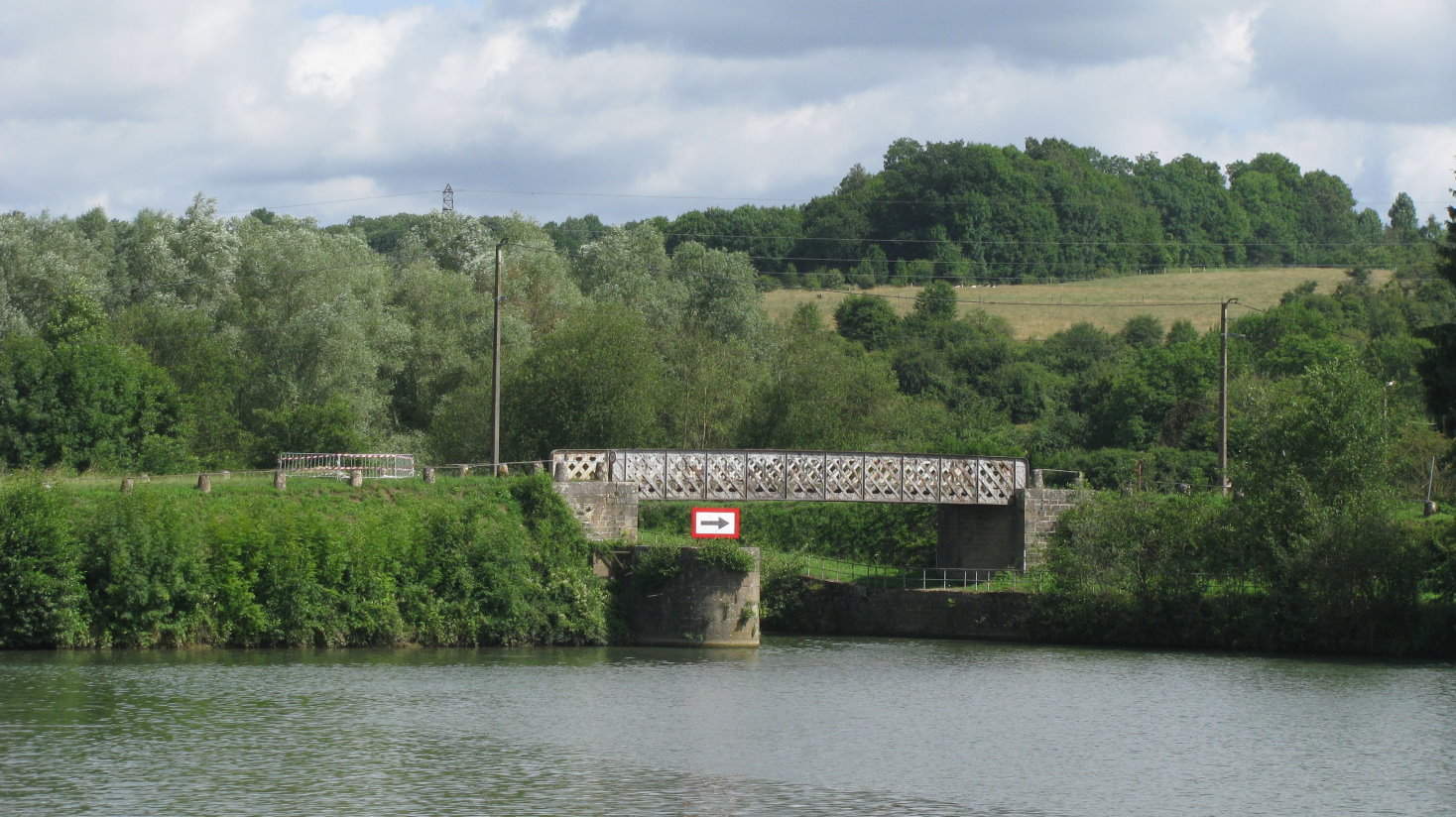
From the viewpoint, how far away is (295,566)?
1761 inches

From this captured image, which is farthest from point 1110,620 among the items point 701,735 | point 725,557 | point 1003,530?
point 701,735

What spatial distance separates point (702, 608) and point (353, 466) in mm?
14016

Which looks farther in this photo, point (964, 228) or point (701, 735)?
point (964, 228)

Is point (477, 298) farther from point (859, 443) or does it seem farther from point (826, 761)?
point (826, 761)

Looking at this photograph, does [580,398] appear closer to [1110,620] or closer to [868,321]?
[1110,620]

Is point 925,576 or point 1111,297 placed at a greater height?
point 1111,297

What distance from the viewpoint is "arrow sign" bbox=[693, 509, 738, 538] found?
2078 inches

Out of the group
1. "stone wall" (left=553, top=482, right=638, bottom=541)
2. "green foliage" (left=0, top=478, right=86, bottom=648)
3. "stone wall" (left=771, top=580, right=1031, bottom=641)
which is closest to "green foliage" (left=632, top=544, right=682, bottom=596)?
"stone wall" (left=553, top=482, right=638, bottom=541)

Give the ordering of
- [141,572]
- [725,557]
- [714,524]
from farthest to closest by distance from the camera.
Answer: [714,524], [725,557], [141,572]

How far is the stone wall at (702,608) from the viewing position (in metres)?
49.8

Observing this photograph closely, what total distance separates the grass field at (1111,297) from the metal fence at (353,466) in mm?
68317

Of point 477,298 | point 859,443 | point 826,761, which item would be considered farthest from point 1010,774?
point 477,298

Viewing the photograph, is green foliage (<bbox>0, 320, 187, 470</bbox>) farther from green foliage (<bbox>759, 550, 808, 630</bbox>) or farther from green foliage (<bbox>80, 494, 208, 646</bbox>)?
green foliage (<bbox>759, 550, 808, 630</bbox>)

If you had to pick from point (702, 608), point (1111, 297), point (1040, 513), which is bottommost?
point (702, 608)
